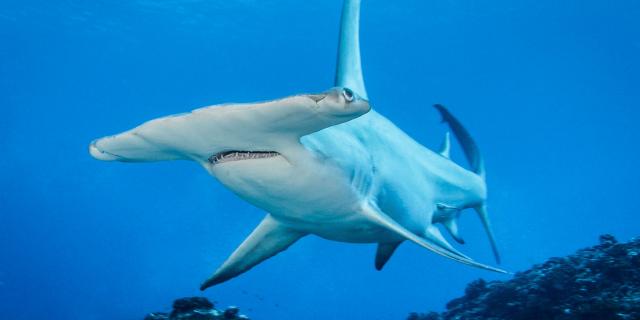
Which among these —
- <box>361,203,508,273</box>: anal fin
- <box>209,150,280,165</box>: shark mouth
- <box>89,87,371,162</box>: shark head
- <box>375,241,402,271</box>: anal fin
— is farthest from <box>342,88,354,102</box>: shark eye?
<box>375,241,402,271</box>: anal fin

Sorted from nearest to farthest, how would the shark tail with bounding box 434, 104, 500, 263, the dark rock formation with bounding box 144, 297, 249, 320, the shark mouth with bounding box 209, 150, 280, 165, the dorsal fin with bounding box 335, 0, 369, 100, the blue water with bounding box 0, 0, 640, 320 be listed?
the shark mouth with bounding box 209, 150, 280, 165 → the dark rock formation with bounding box 144, 297, 249, 320 → the dorsal fin with bounding box 335, 0, 369, 100 → the shark tail with bounding box 434, 104, 500, 263 → the blue water with bounding box 0, 0, 640, 320

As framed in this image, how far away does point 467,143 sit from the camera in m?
6.71

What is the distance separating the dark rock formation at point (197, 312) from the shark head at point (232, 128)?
1.97 meters

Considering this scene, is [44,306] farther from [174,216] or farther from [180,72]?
[180,72]

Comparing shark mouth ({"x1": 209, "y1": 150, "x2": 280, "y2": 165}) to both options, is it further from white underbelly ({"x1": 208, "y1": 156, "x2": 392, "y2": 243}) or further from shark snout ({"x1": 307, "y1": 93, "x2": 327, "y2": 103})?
shark snout ({"x1": 307, "y1": 93, "x2": 327, "y2": 103})

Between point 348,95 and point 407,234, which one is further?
point 407,234

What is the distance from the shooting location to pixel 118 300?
38.6 metres

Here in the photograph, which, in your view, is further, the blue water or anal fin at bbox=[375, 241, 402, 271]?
the blue water

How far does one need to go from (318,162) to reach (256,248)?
72.8 inches

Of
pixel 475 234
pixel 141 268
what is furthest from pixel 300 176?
Answer: pixel 475 234

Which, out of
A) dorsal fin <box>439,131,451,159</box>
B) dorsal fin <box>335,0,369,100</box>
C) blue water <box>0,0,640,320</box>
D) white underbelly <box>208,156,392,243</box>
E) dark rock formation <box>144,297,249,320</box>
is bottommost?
dark rock formation <box>144,297,249,320</box>

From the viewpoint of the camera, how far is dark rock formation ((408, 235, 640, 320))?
17.0 feet

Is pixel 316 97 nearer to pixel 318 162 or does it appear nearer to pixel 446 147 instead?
pixel 318 162

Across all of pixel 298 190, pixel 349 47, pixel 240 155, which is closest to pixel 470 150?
pixel 349 47
